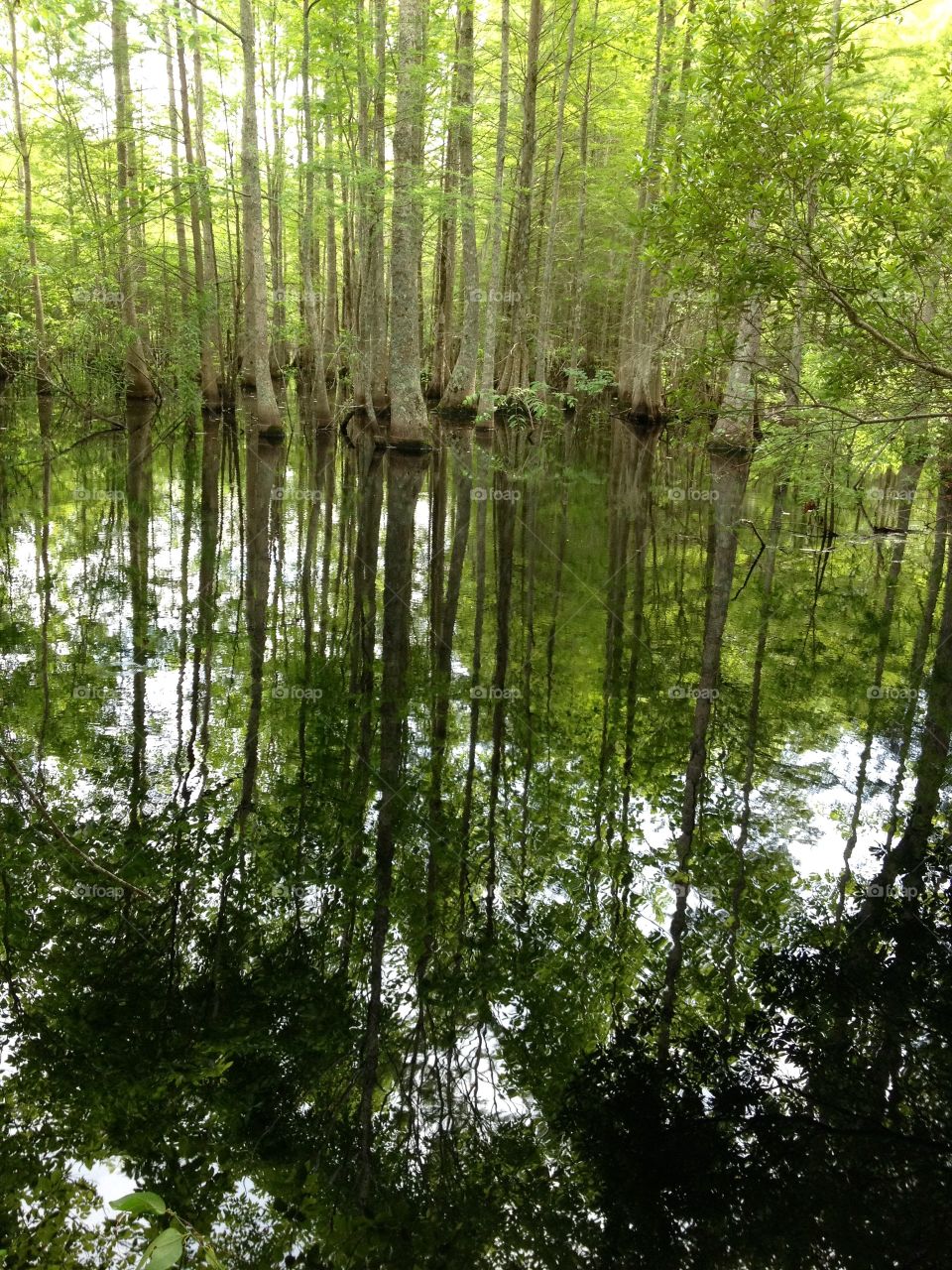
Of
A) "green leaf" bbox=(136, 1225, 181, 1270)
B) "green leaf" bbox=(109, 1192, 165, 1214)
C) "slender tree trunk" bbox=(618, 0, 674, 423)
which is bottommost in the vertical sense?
"green leaf" bbox=(136, 1225, 181, 1270)

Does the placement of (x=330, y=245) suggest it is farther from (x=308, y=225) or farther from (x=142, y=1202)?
(x=142, y=1202)

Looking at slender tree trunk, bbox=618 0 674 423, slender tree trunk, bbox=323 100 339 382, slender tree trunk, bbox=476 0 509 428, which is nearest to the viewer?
slender tree trunk, bbox=323 100 339 382

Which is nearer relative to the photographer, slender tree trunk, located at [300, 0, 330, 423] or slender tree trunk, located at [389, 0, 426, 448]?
slender tree trunk, located at [389, 0, 426, 448]

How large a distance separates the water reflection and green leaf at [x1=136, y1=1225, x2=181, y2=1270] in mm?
521

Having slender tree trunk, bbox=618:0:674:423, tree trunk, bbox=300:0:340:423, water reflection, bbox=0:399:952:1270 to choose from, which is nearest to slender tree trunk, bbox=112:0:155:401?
tree trunk, bbox=300:0:340:423

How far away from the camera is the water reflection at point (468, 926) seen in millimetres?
2002

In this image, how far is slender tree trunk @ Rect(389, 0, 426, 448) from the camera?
41.9 ft

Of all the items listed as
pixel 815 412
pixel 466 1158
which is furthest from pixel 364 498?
pixel 466 1158

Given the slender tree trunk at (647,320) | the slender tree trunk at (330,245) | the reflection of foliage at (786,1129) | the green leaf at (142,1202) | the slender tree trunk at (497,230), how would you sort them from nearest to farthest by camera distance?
the green leaf at (142,1202), the reflection of foliage at (786,1129), the slender tree trunk at (330,245), the slender tree trunk at (497,230), the slender tree trunk at (647,320)

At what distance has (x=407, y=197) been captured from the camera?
13445 mm

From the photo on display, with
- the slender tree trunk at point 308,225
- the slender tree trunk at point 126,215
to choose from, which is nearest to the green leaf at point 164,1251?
the slender tree trunk at point 126,215

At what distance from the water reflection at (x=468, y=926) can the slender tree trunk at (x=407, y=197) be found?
8.08 meters

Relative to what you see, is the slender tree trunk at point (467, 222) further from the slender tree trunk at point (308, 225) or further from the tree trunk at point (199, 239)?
the tree trunk at point (199, 239)

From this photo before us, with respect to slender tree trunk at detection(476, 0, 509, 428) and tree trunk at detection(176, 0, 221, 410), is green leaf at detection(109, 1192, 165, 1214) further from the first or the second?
slender tree trunk at detection(476, 0, 509, 428)
